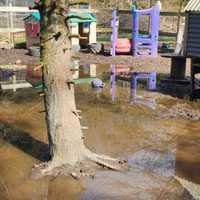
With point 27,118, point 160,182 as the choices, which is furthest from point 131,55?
point 160,182

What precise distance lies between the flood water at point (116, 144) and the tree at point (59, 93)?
39cm

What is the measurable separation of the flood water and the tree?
392mm

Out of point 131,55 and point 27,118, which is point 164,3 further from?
point 27,118

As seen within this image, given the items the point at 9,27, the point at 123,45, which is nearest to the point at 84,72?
the point at 123,45

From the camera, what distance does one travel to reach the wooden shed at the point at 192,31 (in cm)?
1155

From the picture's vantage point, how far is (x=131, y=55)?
2025cm

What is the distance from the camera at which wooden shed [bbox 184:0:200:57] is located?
37.9 ft

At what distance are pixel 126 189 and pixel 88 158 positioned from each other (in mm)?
1001

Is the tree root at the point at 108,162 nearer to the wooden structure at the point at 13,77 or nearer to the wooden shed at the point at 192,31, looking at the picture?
the wooden shed at the point at 192,31

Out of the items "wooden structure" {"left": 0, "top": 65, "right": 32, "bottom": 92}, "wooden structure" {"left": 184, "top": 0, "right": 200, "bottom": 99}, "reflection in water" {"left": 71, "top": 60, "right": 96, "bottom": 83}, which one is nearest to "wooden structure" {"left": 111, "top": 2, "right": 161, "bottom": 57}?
"reflection in water" {"left": 71, "top": 60, "right": 96, "bottom": 83}

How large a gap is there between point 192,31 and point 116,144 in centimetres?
498

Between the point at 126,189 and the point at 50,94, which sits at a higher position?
the point at 50,94

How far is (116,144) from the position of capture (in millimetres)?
8078

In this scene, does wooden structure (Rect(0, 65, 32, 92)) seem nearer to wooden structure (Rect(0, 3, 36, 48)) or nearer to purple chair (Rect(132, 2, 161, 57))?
wooden structure (Rect(0, 3, 36, 48))
